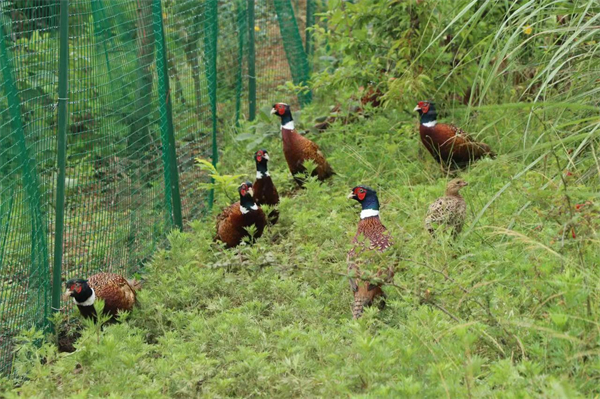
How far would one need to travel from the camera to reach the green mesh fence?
4469 millimetres

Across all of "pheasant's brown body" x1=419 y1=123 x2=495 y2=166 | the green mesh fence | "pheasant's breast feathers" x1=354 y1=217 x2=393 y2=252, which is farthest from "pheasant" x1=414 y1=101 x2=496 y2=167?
"pheasant's breast feathers" x1=354 y1=217 x2=393 y2=252

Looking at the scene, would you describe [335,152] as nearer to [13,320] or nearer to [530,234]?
[530,234]

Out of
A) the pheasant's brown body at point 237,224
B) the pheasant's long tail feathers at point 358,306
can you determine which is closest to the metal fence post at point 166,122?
the pheasant's brown body at point 237,224

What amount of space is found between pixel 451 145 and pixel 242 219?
7.01 feet

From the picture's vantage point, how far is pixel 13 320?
4.52 metres

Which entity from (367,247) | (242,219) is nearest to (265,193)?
(242,219)

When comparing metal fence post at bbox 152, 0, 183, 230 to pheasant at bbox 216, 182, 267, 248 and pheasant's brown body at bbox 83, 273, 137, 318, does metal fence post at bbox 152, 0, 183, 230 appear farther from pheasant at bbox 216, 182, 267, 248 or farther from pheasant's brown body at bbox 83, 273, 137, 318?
pheasant's brown body at bbox 83, 273, 137, 318

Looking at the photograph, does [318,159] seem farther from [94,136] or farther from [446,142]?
[94,136]

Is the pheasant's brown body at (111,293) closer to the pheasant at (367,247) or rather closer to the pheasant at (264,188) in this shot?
the pheasant at (367,247)

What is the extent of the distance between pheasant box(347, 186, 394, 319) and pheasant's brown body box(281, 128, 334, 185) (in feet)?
6.28

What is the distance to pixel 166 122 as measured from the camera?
6219 millimetres

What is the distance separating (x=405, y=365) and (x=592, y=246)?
52.0 inches

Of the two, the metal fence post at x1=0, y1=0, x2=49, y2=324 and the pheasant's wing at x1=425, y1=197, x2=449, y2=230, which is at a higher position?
the metal fence post at x1=0, y1=0, x2=49, y2=324

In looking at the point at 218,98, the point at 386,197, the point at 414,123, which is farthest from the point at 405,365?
the point at 218,98
